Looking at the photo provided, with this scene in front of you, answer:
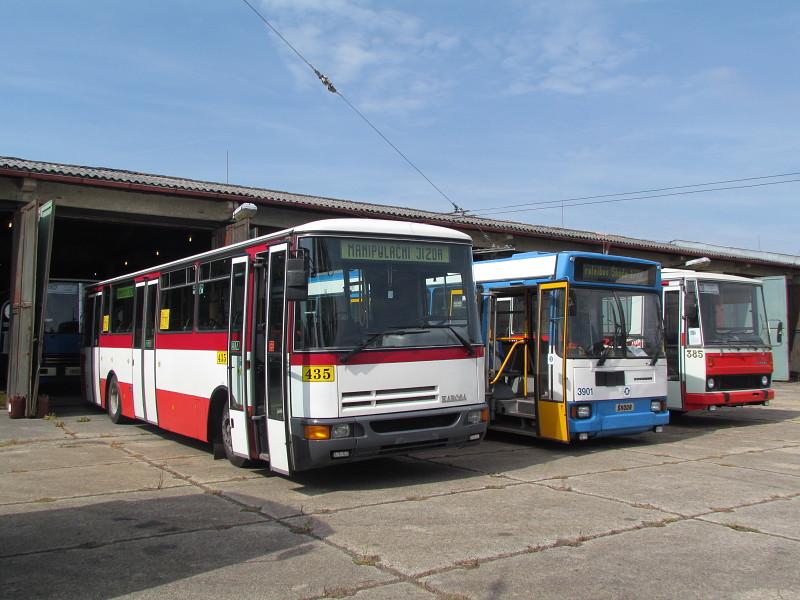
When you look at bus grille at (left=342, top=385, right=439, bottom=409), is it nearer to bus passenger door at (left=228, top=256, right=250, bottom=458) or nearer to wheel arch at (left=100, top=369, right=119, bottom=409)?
bus passenger door at (left=228, top=256, right=250, bottom=458)

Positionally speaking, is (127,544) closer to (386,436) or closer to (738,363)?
(386,436)

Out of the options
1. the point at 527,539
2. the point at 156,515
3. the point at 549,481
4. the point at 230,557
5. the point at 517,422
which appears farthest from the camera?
the point at 517,422

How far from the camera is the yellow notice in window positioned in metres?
11.6

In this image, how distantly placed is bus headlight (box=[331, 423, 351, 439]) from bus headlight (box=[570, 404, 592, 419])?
3926 millimetres

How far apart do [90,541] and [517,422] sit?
6.89 meters

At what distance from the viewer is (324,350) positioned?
7.72m

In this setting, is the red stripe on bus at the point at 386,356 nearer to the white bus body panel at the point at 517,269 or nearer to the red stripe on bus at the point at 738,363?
the white bus body panel at the point at 517,269

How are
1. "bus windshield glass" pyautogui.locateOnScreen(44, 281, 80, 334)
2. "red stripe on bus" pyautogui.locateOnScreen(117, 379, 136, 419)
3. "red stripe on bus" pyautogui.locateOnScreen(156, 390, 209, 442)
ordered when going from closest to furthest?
1. "red stripe on bus" pyautogui.locateOnScreen(156, 390, 209, 442)
2. "red stripe on bus" pyautogui.locateOnScreen(117, 379, 136, 419)
3. "bus windshield glass" pyautogui.locateOnScreen(44, 281, 80, 334)

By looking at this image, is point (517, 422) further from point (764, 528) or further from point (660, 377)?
point (764, 528)

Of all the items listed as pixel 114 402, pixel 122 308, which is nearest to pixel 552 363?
pixel 122 308

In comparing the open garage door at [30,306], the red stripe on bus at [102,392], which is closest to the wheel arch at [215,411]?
the red stripe on bus at [102,392]

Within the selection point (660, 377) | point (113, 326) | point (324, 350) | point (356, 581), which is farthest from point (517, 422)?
point (113, 326)

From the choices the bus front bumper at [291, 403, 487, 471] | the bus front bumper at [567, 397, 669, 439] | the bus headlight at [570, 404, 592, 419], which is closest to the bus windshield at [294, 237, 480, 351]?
the bus front bumper at [291, 403, 487, 471]

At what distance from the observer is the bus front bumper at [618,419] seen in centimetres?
1045
